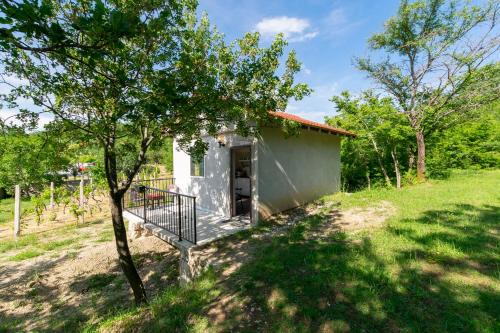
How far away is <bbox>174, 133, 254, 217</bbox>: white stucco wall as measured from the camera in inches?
272

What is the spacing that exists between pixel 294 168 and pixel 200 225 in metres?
3.33

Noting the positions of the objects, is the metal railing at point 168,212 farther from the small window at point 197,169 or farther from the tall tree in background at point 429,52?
the tall tree in background at point 429,52

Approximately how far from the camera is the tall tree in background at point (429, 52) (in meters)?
9.60

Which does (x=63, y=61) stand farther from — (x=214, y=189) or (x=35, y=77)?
(x=214, y=189)

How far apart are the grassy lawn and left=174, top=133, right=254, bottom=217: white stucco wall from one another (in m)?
2.62

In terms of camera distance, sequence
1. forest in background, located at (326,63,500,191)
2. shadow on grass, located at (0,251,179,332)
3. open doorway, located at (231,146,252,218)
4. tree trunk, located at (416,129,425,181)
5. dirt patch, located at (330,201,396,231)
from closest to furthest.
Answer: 1. shadow on grass, located at (0,251,179,332)
2. dirt patch, located at (330,201,396,231)
3. open doorway, located at (231,146,252,218)
4. forest in background, located at (326,63,500,191)
5. tree trunk, located at (416,129,425,181)

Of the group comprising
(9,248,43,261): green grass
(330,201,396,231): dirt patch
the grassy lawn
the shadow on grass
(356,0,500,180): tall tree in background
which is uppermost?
(356,0,500,180): tall tree in background

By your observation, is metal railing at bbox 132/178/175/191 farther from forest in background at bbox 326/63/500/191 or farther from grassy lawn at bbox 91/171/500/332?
forest in background at bbox 326/63/500/191

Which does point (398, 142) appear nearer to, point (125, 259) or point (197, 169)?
point (197, 169)

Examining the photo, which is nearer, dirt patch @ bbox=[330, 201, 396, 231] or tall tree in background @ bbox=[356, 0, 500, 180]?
dirt patch @ bbox=[330, 201, 396, 231]

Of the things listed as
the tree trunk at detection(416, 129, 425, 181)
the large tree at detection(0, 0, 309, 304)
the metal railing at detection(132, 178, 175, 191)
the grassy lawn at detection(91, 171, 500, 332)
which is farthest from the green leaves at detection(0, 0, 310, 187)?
the tree trunk at detection(416, 129, 425, 181)

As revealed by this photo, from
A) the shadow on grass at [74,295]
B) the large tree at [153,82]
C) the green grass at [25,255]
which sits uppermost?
the large tree at [153,82]

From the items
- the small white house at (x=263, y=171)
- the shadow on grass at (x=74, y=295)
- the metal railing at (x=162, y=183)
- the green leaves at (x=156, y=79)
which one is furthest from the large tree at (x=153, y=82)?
the metal railing at (x=162, y=183)

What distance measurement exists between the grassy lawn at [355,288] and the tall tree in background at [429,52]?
8.18 metres
